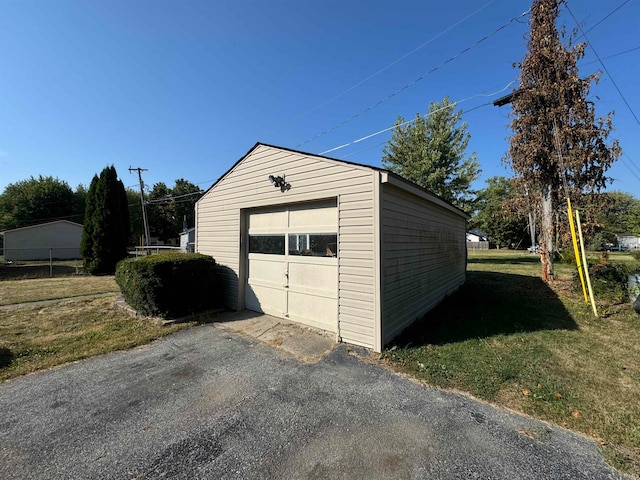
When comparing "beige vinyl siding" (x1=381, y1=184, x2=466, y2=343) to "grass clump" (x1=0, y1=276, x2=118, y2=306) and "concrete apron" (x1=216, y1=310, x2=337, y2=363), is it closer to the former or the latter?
"concrete apron" (x1=216, y1=310, x2=337, y2=363)

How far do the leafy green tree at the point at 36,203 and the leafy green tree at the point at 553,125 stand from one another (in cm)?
4236

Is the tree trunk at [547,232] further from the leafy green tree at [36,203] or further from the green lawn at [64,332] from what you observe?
the leafy green tree at [36,203]

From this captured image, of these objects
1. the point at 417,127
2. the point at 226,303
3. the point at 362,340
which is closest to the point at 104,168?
the point at 226,303

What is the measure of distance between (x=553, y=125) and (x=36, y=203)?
149ft

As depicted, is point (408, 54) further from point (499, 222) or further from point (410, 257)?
point (499, 222)

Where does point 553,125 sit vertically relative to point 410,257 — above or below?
above

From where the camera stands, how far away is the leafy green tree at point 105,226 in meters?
13.7

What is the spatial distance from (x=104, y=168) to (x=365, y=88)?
47.2 feet

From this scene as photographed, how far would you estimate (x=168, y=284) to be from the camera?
538 centimetres

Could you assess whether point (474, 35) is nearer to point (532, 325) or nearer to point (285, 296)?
point (532, 325)

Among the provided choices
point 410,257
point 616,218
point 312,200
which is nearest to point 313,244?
point 312,200

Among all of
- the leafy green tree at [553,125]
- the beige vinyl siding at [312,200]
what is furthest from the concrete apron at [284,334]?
the leafy green tree at [553,125]

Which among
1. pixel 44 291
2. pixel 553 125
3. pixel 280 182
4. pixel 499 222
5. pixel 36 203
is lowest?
pixel 44 291

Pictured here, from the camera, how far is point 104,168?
14.3 metres
